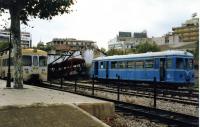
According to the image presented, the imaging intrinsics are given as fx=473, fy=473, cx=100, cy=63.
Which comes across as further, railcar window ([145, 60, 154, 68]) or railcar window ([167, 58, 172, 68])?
railcar window ([145, 60, 154, 68])

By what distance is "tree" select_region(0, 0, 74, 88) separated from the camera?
21.2 metres

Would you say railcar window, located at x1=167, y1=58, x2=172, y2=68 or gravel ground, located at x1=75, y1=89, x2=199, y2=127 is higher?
railcar window, located at x1=167, y1=58, x2=172, y2=68

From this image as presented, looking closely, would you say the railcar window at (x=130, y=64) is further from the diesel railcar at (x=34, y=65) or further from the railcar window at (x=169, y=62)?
the diesel railcar at (x=34, y=65)

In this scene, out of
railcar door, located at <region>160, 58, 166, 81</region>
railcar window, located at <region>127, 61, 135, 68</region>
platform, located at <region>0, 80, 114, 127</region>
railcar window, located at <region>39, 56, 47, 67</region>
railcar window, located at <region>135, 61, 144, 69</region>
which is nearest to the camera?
platform, located at <region>0, 80, 114, 127</region>

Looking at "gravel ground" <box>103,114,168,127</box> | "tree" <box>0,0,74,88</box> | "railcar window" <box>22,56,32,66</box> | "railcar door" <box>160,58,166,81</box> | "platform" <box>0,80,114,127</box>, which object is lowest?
"gravel ground" <box>103,114,168,127</box>

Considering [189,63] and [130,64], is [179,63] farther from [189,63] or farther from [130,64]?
[130,64]

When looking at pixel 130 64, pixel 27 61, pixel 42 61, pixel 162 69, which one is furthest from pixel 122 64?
pixel 27 61

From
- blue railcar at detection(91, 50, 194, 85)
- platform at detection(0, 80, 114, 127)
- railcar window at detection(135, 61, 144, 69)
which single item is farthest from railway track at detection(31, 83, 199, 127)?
railcar window at detection(135, 61, 144, 69)

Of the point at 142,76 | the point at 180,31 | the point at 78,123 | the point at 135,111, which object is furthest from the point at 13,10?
the point at 180,31

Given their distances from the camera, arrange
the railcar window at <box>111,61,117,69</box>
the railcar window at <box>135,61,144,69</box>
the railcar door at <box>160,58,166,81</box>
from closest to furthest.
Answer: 1. the railcar door at <box>160,58,166,81</box>
2. the railcar window at <box>135,61,144,69</box>
3. the railcar window at <box>111,61,117,69</box>

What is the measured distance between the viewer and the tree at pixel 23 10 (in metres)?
21.2

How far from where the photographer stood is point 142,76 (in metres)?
34.0

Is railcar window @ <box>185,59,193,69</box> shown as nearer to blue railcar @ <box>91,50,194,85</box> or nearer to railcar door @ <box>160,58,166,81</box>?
blue railcar @ <box>91,50,194,85</box>

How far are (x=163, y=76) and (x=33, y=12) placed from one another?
12603 mm
